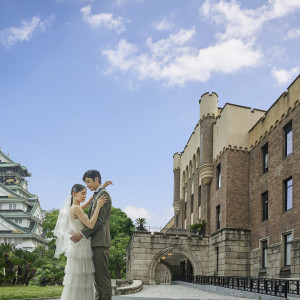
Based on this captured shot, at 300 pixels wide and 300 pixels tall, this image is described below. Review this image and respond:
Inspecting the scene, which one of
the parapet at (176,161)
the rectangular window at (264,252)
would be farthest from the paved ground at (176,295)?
the parapet at (176,161)

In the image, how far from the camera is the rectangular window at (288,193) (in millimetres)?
23409

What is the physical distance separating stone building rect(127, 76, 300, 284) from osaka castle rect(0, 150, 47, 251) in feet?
118

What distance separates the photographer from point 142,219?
36875 mm

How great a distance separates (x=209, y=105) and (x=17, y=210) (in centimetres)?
4431

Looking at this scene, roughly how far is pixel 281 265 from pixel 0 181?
199 ft

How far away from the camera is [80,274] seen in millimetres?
6758

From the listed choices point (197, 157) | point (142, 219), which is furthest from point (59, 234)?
point (197, 157)

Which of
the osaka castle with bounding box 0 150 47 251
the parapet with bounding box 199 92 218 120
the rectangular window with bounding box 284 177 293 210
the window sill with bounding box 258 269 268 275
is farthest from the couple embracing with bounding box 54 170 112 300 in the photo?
the osaka castle with bounding box 0 150 47 251

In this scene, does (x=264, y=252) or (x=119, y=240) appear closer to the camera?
(x=264, y=252)

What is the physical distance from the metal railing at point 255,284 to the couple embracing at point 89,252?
10.0 m

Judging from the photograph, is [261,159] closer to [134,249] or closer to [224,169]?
[224,169]

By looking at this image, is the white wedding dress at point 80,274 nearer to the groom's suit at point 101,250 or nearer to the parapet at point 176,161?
the groom's suit at point 101,250

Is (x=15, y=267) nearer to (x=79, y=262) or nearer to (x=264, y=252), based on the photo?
(x=264, y=252)

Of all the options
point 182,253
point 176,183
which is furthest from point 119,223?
point 182,253
